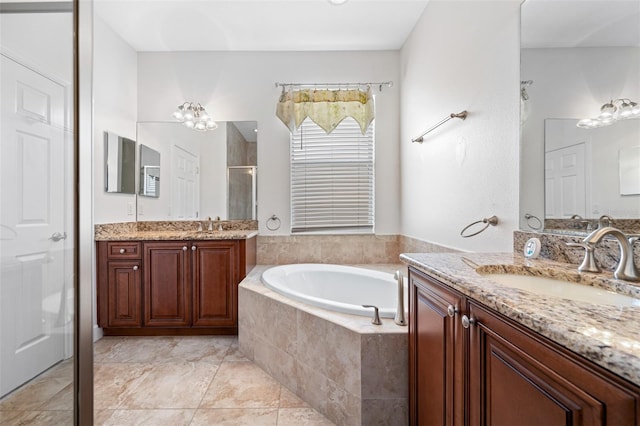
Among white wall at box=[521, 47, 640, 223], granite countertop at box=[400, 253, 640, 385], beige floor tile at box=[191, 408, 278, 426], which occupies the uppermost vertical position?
white wall at box=[521, 47, 640, 223]

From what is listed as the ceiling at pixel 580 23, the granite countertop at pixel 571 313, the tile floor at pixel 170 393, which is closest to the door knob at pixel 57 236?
the tile floor at pixel 170 393

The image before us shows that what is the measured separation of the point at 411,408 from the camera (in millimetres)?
1222

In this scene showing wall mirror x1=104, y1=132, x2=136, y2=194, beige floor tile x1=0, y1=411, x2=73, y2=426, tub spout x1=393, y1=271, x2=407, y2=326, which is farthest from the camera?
wall mirror x1=104, y1=132, x2=136, y2=194

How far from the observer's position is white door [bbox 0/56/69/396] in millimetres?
982

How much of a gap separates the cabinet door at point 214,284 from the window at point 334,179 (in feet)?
2.76

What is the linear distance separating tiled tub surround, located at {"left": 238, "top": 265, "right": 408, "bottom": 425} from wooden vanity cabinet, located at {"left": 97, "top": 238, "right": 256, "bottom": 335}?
51cm

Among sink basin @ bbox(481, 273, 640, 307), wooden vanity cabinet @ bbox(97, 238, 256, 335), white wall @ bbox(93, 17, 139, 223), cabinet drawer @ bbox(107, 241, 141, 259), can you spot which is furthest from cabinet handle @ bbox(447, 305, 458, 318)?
white wall @ bbox(93, 17, 139, 223)

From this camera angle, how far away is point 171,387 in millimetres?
1745

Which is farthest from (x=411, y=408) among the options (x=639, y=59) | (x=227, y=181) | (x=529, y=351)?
(x=227, y=181)

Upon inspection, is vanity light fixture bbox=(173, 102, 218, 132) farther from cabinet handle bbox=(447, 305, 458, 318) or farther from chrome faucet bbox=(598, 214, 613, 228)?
chrome faucet bbox=(598, 214, 613, 228)

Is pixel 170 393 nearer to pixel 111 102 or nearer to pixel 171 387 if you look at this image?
pixel 171 387

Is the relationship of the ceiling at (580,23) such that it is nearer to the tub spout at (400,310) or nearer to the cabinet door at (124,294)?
the tub spout at (400,310)

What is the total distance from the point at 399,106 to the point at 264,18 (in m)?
1.48

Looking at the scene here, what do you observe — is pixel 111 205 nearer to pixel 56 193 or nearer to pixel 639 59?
pixel 56 193
